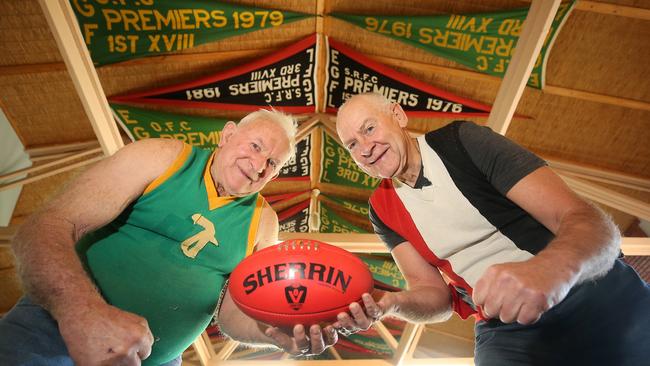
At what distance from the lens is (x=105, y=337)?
1005 millimetres

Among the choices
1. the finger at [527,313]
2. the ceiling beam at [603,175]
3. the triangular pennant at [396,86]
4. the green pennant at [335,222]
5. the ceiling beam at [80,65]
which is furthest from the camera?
the green pennant at [335,222]

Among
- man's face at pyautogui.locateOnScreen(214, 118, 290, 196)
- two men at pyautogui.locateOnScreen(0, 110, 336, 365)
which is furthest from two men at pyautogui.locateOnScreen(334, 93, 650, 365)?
two men at pyautogui.locateOnScreen(0, 110, 336, 365)

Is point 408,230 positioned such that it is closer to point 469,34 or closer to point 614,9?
point 469,34

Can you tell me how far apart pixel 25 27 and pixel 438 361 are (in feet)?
18.8

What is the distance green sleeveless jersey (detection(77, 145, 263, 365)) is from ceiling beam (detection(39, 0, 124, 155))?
50.1 inches

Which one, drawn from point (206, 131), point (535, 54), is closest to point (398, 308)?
point (535, 54)

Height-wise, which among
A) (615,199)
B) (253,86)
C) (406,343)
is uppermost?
(253,86)

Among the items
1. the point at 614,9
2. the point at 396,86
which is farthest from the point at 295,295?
the point at 614,9

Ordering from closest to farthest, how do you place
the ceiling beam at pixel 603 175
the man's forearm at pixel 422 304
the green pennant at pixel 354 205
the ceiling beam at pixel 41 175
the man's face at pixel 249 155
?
the man's forearm at pixel 422 304 < the man's face at pixel 249 155 < the ceiling beam at pixel 41 175 < the ceiling beam at pixel 603 175 < the green pennant at pixel 354 205

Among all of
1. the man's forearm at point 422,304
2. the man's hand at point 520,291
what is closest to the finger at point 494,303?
the man's hand at point 520,291

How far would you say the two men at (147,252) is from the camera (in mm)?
1100

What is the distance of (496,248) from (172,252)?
54.9 inches

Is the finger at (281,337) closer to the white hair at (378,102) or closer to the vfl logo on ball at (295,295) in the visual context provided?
the vfl logo on ball at (295,295)

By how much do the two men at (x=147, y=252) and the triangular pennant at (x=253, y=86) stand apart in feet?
7.46
